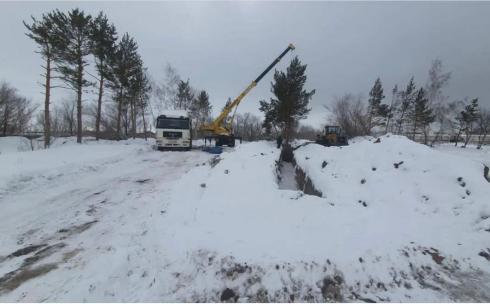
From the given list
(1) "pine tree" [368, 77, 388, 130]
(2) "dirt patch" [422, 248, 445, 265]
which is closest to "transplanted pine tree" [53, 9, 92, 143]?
(2) "dirt patch" [422, 248, 445, 265]

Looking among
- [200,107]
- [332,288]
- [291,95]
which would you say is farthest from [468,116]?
[332,288]

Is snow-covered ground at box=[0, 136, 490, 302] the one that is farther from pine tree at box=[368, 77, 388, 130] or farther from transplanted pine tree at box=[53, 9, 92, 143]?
Answer: pine tree at box=[368, 77, 388, 130]

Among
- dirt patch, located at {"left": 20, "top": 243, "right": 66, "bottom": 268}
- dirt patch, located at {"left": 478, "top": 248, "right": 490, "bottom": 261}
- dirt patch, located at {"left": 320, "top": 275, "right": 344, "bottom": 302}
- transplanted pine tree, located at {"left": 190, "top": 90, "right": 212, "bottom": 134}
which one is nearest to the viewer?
dirt patch, located at {"left": 320, "top": 275, "right": 344, "bottom": 302}

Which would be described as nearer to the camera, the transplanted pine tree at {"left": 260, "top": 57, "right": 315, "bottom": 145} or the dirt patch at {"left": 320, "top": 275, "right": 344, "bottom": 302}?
the dirt patch at {"left": 320, "top": 275, "right": 344, "bottom": 302}

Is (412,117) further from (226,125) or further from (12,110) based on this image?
(12,110)

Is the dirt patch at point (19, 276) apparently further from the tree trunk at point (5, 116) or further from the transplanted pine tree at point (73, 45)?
the tree trunk at point (5, 116)

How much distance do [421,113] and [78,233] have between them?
4018 cm

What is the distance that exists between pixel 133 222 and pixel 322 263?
3919 mm

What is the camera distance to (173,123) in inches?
701

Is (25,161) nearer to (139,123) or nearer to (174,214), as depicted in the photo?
(174,214)

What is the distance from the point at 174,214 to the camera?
5.29 metres

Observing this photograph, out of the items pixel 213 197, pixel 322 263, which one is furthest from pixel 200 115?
pixel 322 263

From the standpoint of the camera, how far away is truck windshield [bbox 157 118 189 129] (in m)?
17.5

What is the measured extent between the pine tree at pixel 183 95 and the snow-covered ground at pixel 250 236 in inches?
1153
